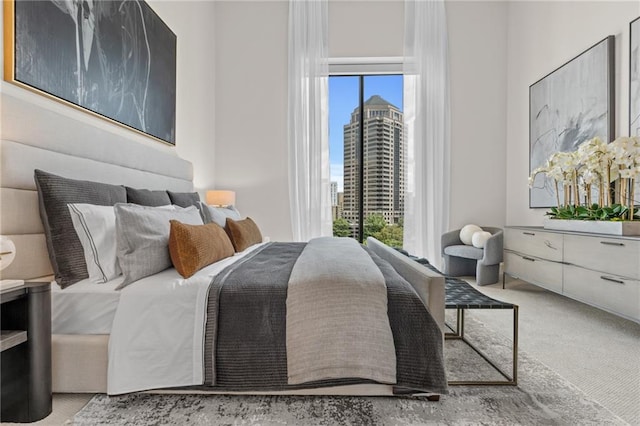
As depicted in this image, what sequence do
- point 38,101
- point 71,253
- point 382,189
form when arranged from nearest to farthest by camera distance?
point 71,253 → point 38,101 → point 382,189

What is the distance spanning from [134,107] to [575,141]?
381 centimetres

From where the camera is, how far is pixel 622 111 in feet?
9.57

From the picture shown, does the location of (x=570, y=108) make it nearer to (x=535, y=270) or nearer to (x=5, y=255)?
(x=535, y=270)

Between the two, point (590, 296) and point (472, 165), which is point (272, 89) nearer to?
point (472, 165)

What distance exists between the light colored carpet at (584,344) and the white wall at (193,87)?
121 inches

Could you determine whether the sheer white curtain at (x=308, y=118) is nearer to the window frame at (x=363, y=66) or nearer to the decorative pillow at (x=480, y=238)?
the window frame at (x=363, y=66)

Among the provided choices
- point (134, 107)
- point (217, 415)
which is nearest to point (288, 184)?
point (134, 107)

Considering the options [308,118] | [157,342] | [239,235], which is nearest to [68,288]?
[157,342]

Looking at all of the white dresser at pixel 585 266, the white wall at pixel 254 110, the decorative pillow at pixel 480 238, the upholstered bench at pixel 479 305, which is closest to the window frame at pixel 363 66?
the white wall at pixel 254 110

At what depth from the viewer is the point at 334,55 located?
4.75 meters

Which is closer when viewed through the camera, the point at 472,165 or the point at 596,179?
the point at 596,179

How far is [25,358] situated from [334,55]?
444 centimetres

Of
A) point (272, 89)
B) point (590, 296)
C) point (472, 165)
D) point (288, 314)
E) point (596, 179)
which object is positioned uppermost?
point (272, 89)

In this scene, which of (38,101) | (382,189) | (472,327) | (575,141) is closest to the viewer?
(38,101)
